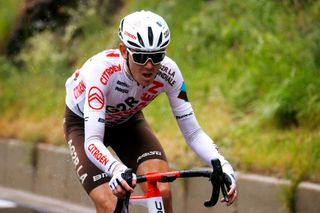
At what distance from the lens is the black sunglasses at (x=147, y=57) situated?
5.81 m

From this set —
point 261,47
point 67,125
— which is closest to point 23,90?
point 261,47

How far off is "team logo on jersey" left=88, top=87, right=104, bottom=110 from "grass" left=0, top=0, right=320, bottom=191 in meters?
2.63

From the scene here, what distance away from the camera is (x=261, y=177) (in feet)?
27.4

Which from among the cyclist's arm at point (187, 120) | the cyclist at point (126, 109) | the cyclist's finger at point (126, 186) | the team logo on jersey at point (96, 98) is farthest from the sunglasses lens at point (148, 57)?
the cyclist's finger at point (126, 186)

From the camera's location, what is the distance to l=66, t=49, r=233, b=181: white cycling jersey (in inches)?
238

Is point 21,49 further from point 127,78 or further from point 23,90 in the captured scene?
point 127,78

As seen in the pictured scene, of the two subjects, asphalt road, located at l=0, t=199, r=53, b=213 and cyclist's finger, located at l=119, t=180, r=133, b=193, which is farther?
asphalt road, located at l=0, t=199, r=53, b=213

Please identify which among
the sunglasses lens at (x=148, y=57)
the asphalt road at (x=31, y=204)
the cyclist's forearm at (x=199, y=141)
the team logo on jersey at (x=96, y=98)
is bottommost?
the asphalt road at (x=31, y=204)

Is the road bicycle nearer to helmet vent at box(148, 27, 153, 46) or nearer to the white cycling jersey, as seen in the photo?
the white cycling jersey

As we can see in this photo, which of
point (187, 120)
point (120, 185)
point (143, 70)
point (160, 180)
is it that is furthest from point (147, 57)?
point (120, 185)

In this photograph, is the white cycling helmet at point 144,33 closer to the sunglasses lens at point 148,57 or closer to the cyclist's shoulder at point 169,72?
the sunglasses lens at point 148,57

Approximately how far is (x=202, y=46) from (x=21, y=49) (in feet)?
12.0

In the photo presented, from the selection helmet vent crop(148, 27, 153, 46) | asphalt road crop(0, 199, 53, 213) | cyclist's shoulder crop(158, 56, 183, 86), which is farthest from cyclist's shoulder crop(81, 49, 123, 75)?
asphalt road crop(0, 199, 53, 213)

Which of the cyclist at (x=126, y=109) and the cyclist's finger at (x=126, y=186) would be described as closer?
the cyclist's finger at (x=126, y=186)
